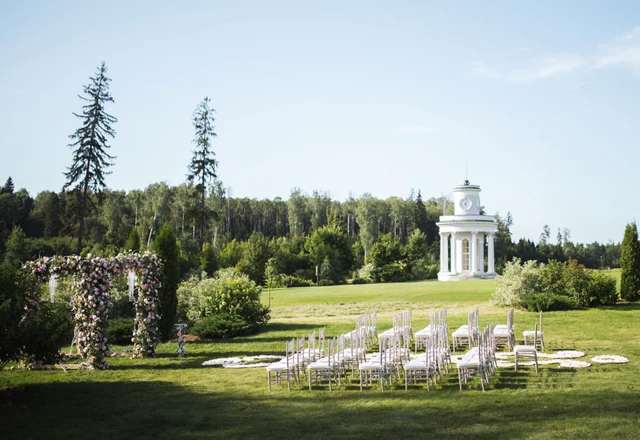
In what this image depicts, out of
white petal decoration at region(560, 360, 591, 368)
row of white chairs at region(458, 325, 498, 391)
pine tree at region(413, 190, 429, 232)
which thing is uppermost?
pine tree at region(413, 190, 429, 232)

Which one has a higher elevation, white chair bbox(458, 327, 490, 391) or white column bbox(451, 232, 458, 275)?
white column bbox(451, 232, 458, 275)

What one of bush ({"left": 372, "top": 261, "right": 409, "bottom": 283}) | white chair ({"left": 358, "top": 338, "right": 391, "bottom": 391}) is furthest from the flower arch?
bush ({"left": 372, "top": 261, "right": 409, "bottom": 283})

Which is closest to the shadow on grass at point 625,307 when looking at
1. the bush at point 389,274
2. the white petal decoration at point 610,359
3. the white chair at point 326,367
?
the white petal decoration at point 610,359

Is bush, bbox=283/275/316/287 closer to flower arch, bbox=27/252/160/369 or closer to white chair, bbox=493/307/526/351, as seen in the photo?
white chair, bbox=493/307/526/351

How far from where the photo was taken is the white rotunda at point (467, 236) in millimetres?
52781

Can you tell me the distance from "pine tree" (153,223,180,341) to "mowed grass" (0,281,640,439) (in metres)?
3.68

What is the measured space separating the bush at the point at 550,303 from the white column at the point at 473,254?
26.9 meters

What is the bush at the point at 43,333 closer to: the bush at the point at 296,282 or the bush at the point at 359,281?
the bush at the point at 296,282

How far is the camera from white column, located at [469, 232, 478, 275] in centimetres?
5281

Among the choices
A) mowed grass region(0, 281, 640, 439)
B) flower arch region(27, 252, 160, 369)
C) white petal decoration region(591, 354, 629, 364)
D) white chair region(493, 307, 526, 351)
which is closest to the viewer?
mowed grass region(0, 281, 640, 439)

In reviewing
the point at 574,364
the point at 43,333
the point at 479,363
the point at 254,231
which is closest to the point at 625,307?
the point at 574,364

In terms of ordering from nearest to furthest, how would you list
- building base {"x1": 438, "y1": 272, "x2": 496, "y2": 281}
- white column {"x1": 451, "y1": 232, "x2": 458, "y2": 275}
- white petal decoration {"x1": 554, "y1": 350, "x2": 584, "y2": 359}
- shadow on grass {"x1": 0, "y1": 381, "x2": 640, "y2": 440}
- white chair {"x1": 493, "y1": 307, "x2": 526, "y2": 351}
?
shadow on grass {"x1": 0, "y1": 381, "x2": 640, "y2": 440} → white petal decoration {"x1": 554, "y1": 350, "x2": 584, "y2": 359} → white chair {"x1": 493, "y1": 307, "x2": 526, "y2": 351} → building base {"x1": 438, "y1": 272, "x2": 496, "y2": 281} → white column {"x1": 451, "y1": 232, "x2": 458, "y2": 275}

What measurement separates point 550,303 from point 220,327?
13.2 metres

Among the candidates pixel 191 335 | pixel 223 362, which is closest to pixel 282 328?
pixel 191 335
